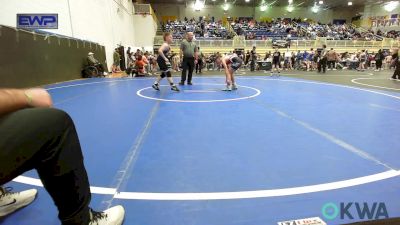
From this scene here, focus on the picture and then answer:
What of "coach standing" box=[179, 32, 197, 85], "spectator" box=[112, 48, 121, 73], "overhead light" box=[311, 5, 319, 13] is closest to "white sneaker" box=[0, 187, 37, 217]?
"coach standing" box=[179, 32, 197, 85]

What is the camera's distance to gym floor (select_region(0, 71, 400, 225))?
215 cm

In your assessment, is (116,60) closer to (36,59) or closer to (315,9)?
(36,59)

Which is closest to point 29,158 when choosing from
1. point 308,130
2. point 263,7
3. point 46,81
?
point 308,130

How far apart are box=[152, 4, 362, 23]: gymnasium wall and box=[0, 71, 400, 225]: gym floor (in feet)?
128

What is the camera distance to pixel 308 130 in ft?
14.0

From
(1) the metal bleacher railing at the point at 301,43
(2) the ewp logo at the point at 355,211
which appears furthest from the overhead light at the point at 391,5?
(2) the ewp logo at the point at 355,211

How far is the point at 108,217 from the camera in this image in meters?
1.80

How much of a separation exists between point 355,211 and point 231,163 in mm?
1234

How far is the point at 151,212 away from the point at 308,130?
9.70ft

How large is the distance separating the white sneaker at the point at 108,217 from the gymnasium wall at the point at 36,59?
7.42m

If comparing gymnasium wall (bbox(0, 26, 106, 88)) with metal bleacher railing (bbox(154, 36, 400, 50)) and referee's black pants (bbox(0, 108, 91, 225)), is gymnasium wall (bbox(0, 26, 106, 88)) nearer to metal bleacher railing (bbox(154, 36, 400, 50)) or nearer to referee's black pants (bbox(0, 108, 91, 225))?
referee's black pants (bbox(0, 108, 91, 225))

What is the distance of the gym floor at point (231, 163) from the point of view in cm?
215

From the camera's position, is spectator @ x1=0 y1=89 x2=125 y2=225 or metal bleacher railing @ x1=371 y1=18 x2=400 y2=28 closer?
spectator @ x1=0 y1=89 x2=125 y2=225

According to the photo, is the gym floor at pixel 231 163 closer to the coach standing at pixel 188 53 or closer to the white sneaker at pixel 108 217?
the white sneaker at pixel 108 217
